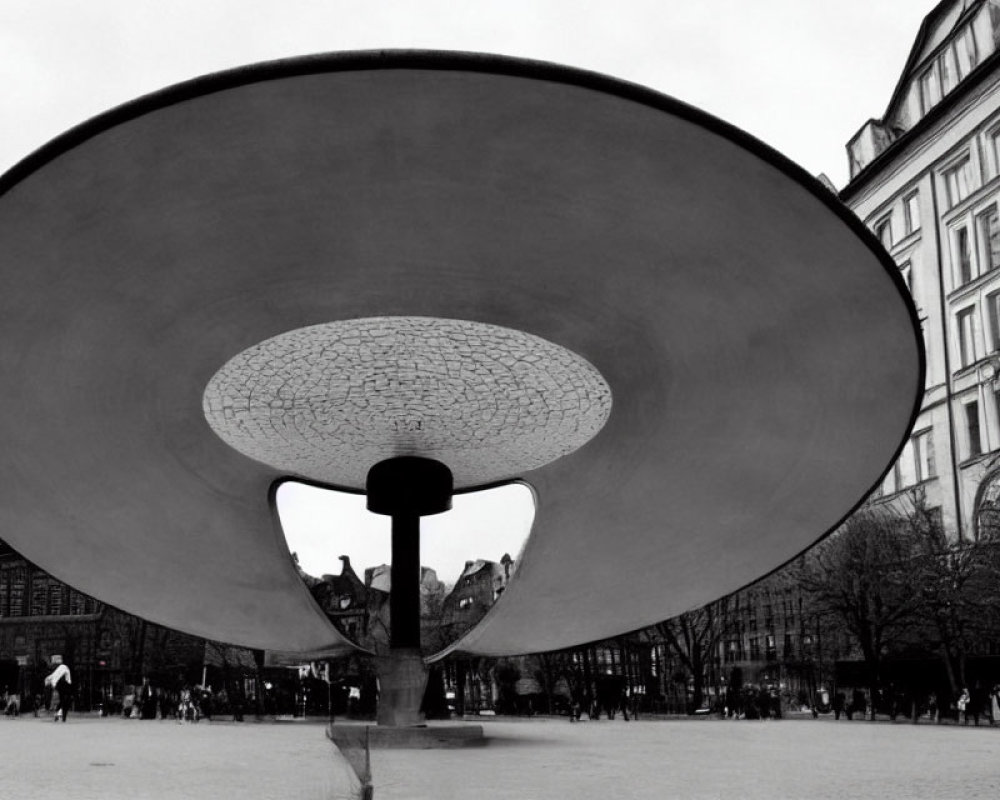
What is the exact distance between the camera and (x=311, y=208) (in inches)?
390

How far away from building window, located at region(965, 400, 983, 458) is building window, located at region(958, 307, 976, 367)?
1.66 metres

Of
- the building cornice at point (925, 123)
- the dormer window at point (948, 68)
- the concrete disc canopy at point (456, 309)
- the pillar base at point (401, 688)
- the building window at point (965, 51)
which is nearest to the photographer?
the concrete disc canopy at point (456, 309)

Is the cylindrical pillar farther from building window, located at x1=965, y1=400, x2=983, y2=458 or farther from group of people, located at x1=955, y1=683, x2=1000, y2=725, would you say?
building window, located at x1=965, y1=400, x2=983, y2=458

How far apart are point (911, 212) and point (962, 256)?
4355mm

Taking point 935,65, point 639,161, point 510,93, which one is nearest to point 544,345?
point 639,161

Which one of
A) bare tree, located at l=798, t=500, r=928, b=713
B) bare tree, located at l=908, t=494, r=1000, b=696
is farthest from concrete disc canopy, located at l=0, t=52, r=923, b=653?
bare tree, located at l=798, t=500, r=928, b=713

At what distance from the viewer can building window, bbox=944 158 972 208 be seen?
4291cm

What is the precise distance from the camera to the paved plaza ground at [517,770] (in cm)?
912

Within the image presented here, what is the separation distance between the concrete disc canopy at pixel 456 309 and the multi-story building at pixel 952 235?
85.0 ft

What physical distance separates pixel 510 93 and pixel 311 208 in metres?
2.34

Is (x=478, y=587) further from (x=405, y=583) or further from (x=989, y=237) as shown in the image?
(x=405, y=583)

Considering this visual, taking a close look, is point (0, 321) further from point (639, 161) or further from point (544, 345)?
point (639, 161)

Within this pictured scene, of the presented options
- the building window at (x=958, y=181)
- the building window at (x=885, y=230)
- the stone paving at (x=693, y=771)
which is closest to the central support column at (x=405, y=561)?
the stone paving at (x=693, y=771)

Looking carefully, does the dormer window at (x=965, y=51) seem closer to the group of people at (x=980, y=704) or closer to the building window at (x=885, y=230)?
the building window at (x=885, y=230)
